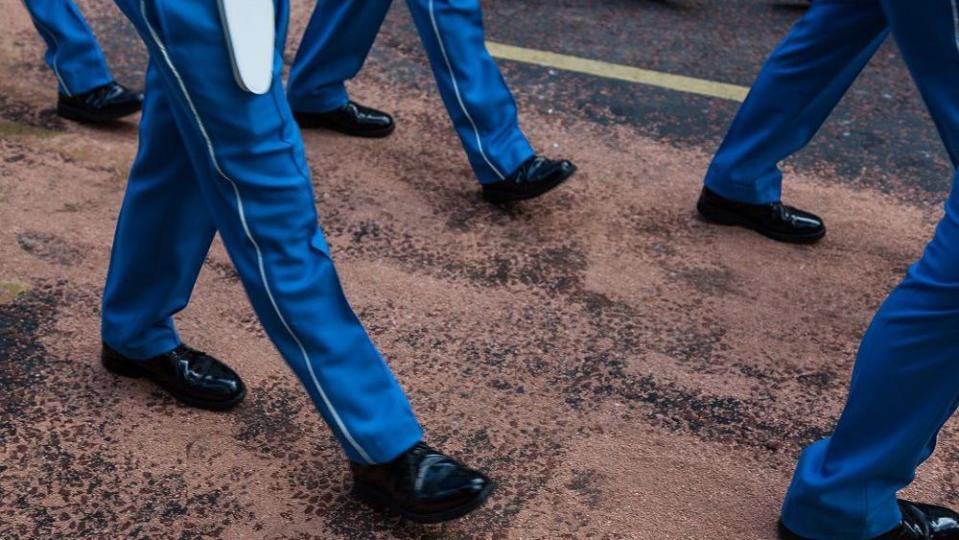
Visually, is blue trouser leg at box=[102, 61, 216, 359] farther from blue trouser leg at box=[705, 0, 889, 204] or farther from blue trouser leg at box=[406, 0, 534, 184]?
blue trouser leg at box=[705, 0, 889, 204]

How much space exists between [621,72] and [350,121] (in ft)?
3.77

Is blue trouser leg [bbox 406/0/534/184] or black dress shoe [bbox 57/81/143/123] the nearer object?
blue trouser leg [bbox 406/0/534/184]

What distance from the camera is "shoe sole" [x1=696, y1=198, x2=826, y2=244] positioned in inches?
143

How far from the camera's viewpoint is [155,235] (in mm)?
2574

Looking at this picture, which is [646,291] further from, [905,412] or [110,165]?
[110,165]

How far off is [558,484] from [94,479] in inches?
35.3

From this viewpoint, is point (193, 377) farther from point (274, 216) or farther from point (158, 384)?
point (274, 216)

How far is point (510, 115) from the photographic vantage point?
3664mm

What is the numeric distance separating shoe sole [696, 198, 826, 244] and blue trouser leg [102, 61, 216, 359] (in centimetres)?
162

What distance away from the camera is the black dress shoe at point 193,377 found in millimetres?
2729

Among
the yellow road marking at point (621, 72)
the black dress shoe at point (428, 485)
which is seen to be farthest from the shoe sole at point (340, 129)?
the black dress shoe at point (428, 485)

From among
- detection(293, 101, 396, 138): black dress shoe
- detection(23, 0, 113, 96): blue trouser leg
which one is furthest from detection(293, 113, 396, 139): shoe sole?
detection(23, 0, 113, 96): blue trouser leg

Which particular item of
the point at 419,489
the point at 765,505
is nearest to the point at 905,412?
the point at 765,505

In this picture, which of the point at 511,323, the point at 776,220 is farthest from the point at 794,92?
the point at 511,323
